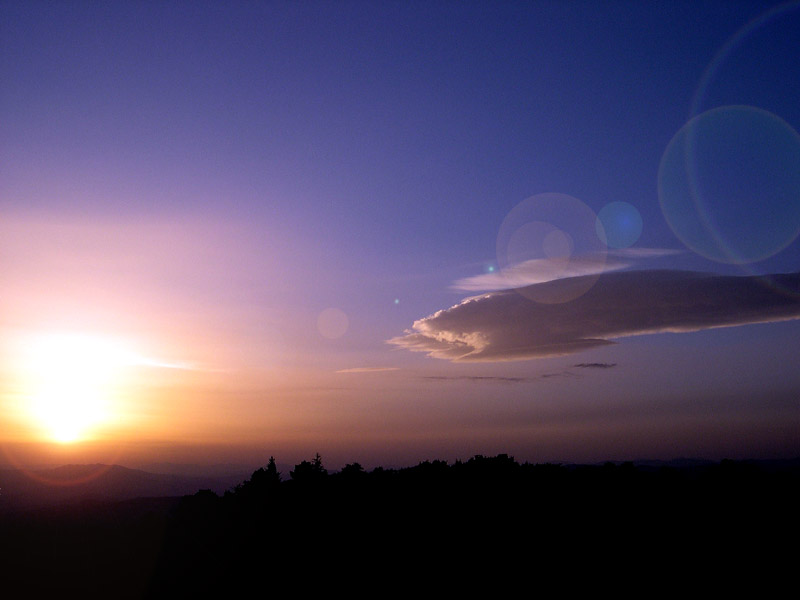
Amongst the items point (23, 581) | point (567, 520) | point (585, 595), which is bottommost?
point (23, 581)

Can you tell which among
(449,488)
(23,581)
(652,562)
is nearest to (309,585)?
(449,488)

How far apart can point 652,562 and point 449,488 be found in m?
21.1

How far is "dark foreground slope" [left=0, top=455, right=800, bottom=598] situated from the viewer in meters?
31.2

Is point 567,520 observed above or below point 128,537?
above

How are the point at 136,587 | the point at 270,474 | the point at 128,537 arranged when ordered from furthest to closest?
the point at 270,474 → the point at 128,537 → the point at 136,587

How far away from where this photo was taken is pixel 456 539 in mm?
37531

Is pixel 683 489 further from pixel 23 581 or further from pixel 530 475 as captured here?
pixel 23 581

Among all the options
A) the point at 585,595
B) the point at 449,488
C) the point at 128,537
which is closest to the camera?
the point at 585,595

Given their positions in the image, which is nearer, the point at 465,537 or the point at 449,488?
the point at 465,537

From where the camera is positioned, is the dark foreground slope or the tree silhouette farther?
the tree silhouette

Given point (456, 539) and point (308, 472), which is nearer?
point (456, 539)

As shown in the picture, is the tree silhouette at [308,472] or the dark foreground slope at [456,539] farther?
the tree silhouette at [308,472]

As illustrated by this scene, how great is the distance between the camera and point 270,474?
2835 inches

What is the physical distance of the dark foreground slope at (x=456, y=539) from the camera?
3122 centimetres
